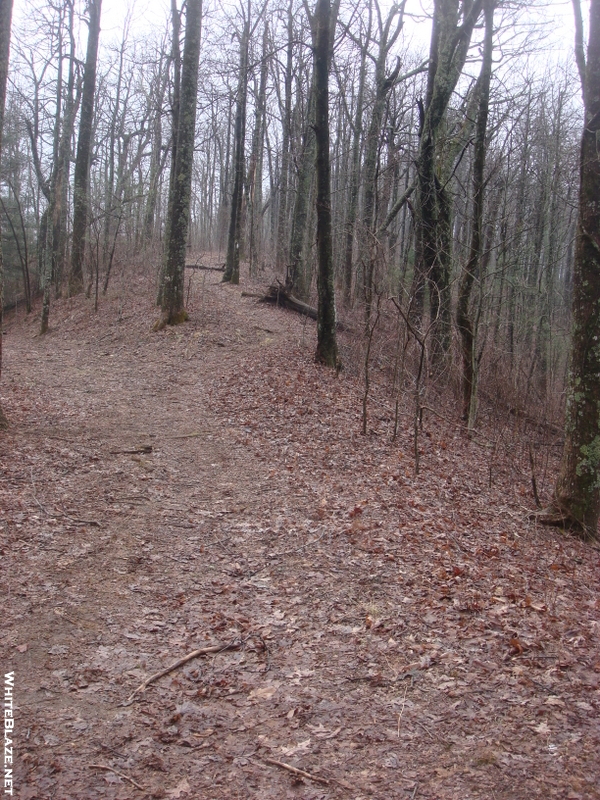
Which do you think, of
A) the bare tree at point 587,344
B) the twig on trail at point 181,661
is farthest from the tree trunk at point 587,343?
the twig on trail at point 181,661

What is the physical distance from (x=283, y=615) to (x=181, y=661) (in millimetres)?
971

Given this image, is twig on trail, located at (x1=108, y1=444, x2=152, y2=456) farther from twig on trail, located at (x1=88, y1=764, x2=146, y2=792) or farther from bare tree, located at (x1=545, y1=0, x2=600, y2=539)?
bare tree, located at (x1=545, y1=0, x2=600, y2=539)

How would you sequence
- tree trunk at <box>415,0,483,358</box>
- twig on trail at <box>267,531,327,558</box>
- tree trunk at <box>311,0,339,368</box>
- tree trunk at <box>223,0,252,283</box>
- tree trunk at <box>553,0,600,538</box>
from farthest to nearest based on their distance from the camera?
tree trunk at <box>223,0,252,283</box> → tree trunk at <box>415,0,483,358</box> → tree trunk at <box>311,0,339,368</box> → tree trunk at <box>553,0,600,538</box> → twig on trail at <box>267,531,327,558</box>

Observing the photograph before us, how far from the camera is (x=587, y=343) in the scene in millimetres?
6523

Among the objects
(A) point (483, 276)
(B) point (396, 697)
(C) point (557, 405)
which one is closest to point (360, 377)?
(A) point (483, 276)

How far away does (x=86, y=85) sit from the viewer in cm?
1975

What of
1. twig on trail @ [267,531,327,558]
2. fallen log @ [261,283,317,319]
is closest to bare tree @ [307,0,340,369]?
fallen log @ [261,283,317,319]

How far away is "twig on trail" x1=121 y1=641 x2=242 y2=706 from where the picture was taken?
12.1ft

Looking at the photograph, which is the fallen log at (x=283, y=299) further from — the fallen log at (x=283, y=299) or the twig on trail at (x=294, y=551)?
the twig on trail at (x=294, y=551)

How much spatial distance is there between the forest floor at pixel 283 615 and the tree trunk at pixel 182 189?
5.90m

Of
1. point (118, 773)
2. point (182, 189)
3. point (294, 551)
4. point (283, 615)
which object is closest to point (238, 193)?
point (182, 189)

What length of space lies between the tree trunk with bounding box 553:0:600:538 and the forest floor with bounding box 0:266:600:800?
1.69 ft

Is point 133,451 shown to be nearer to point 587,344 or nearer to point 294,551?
point 294,551

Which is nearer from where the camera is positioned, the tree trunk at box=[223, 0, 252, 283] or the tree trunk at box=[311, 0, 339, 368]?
the tree trunk at box=[311, 0, 339, 368]
